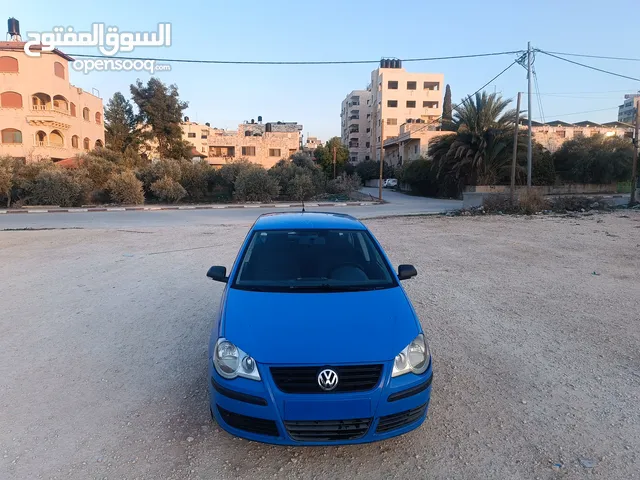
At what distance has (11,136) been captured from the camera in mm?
43188

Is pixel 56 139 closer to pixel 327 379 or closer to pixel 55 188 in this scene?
pixel 55 188

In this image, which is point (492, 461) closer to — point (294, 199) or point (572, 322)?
point (572, 322)

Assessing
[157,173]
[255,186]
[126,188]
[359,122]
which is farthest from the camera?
[359,122]

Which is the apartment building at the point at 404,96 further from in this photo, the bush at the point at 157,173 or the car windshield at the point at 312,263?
the car windshield at the point at 312,263

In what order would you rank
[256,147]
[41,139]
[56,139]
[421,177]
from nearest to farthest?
1. [41,139]
2. [56,139]
3. [421,177]
4. [256,147]

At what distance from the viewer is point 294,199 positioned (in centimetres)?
3381

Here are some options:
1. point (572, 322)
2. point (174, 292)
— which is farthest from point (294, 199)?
point (572, 322)

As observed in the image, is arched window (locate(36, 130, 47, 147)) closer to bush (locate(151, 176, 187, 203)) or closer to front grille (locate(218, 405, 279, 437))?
bush (locate(151, 176, 187, 203))

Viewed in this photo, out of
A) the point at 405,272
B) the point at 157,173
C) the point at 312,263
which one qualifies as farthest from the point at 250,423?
the point at 157,173

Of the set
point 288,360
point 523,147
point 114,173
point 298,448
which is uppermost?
point 523,147

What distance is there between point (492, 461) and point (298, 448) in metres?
1.26

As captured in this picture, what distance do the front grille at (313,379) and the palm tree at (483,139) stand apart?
37.2 meters

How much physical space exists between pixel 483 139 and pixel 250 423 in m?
38.0

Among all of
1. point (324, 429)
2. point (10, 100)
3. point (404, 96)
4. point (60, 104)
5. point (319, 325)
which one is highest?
point (404, 96)
